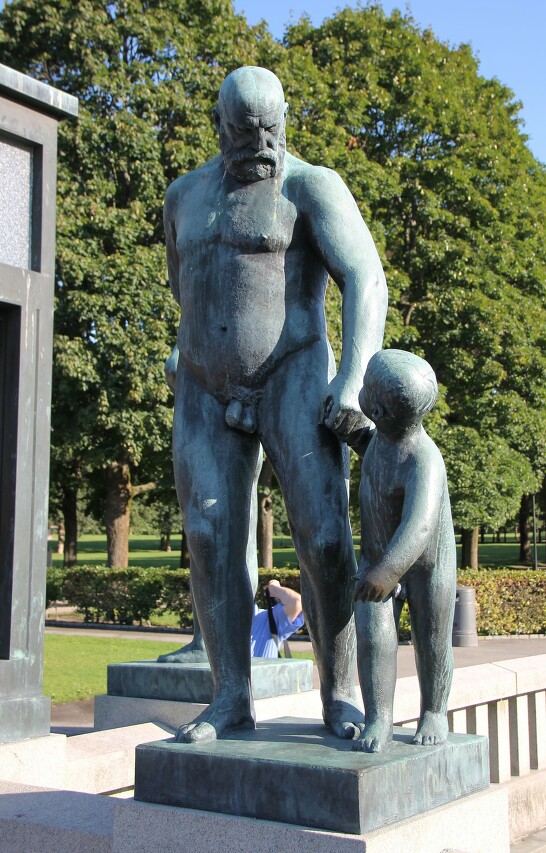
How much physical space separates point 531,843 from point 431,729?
2.75 metres

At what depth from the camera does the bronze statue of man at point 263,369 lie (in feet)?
11.6

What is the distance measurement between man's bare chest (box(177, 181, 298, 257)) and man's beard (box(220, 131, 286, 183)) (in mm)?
43

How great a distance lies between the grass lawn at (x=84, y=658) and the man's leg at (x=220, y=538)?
6.96m

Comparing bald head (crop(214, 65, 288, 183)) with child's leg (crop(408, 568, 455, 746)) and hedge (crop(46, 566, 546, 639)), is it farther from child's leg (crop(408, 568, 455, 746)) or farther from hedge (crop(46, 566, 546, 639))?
hedge (crop(46, 566, 546, 639))

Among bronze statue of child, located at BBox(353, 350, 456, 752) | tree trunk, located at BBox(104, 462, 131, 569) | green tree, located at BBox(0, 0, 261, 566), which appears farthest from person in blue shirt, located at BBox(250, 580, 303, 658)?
tree trunk, located at BBox(104, 462, 131, 569)

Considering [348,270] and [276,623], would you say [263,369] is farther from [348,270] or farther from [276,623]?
[276,623]

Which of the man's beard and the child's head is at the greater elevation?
the man's beard

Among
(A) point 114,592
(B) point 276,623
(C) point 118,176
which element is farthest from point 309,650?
(C) point 118,176

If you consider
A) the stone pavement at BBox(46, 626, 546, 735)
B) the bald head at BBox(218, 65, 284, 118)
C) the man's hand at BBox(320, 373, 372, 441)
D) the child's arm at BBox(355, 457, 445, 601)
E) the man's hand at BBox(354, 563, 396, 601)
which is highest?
the bald head at BBox(218, 65, 284, 118)

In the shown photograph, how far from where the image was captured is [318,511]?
3.49 meters

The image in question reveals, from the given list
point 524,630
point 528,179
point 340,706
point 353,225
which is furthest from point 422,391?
point 528,179

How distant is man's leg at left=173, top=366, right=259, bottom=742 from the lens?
364 cm

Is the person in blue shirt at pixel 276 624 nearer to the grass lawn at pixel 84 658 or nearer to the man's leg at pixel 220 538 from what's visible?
the grass lawn at pixel 84 658

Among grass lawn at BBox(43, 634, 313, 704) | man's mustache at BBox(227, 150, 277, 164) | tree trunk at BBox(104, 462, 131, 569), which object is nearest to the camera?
man's mustache at BBox(227, 150, 277, 164)
